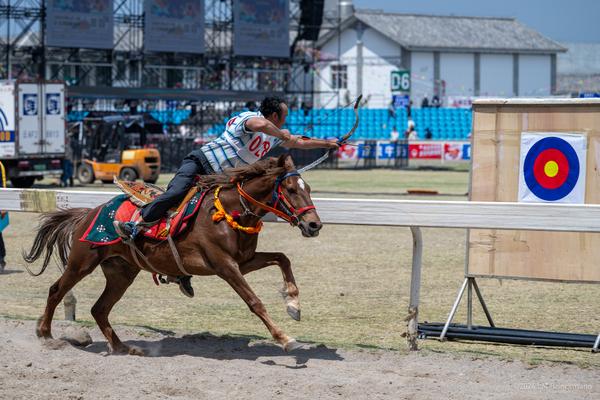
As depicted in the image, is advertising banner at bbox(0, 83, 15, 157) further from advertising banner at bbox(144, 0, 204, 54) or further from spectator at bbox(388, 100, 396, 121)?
spectator at bbox(388, 100, 396, 121)

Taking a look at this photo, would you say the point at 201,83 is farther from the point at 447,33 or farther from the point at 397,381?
the point at 397,381

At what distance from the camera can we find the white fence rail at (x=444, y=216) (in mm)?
8398

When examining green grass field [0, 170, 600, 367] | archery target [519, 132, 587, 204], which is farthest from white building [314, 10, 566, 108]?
archery target [519, 132, 587, 204]

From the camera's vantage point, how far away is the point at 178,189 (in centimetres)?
913

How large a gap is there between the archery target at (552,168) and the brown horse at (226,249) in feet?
8.34

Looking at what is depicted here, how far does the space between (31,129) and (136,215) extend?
25024 millimetres

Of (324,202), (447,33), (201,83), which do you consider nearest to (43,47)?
(201,83)

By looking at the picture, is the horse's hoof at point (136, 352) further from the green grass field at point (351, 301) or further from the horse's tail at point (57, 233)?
the horse's tail at point (57, 233)

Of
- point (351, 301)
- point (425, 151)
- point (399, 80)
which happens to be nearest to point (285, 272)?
point (351, 301)

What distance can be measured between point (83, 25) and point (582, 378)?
3778 centimetres

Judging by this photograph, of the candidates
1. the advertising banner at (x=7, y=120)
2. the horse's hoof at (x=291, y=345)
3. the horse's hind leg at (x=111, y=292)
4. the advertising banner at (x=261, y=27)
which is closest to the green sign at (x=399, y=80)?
the advertising banner at (x=261, y=27)

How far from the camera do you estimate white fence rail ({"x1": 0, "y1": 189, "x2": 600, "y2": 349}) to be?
840cm

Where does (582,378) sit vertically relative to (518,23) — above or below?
below

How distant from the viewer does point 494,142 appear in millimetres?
9930
